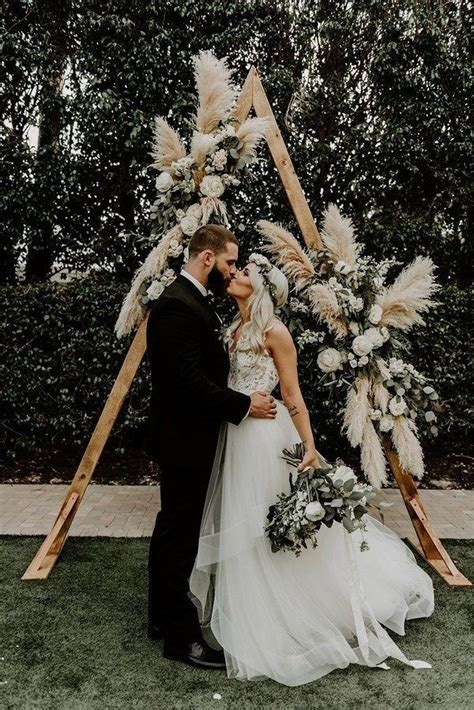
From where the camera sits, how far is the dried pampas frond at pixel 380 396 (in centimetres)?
394

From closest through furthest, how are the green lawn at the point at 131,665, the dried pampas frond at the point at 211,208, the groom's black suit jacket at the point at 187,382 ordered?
the green lawn at the point at 131,665 < the groom's black suit jacket at the point at 187,382 < the dried pampas frond at the point at 211,208

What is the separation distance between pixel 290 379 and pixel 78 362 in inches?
138

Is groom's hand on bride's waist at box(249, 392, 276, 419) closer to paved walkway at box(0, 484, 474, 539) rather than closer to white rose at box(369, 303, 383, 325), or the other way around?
white rose at box(369, 303, 383, 325)

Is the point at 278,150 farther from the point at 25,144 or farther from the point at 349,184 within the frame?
the point at 25,144

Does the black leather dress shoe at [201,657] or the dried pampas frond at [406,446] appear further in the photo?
the dried pampas frond at [406,446]

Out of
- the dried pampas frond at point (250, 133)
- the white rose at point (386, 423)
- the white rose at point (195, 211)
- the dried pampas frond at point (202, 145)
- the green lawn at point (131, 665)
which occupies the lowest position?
the green lawn at point (131, 665)

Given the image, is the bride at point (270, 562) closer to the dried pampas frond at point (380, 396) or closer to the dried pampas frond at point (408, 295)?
the dried pampas frond at point (380, 396)

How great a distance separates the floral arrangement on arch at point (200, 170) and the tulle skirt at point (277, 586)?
1088 mm

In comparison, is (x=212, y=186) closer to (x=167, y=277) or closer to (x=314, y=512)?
(x=167, y=277)

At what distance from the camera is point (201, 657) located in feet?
10.3

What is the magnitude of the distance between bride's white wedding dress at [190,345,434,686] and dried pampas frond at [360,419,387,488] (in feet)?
1.30

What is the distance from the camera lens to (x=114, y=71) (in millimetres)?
6430

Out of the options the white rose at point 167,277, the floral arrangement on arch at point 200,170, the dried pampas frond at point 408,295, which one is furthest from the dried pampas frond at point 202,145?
the dried pampas frond at point 408,295

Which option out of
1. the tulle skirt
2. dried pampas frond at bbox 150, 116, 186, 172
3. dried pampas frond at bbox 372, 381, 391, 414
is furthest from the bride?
dried pampas frond at bbox 150, 116, 186, 172
